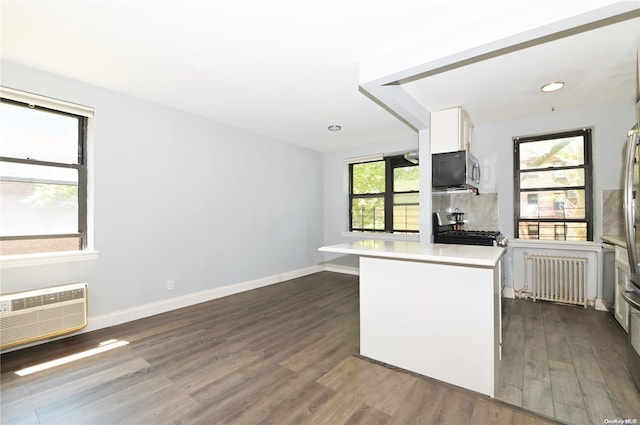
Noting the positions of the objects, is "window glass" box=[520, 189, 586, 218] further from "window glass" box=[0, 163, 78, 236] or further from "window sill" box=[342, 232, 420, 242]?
"window glass" box=[0, 163, 78, 236]

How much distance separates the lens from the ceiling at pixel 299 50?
1816mm

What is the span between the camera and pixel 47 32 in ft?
6.80

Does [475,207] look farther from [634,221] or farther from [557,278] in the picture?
[634,221]

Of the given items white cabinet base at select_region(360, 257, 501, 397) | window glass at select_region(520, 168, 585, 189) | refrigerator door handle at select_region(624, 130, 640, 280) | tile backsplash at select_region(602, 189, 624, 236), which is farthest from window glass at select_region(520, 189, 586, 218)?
white cabinet base at select_region(360, 257, 501, 397)

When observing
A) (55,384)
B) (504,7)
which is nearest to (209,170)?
(55,384)

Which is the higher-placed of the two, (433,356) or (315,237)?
(315,237)

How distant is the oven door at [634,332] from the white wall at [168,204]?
4.11m

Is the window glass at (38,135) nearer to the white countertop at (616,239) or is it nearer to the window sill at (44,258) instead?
the window sill at (44,258)

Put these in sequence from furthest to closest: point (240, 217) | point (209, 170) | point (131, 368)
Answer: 1. point (240, 217)
2. point (209, 170)
3. point (131, 368)

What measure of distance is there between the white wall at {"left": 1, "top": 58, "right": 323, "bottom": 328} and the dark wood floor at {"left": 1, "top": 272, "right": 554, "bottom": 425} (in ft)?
2.08

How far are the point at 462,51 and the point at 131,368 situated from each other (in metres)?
3.38

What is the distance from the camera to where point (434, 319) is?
2.07 m

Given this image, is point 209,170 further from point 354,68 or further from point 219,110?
point 354,68

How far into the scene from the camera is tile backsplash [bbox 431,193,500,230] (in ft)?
13.7
